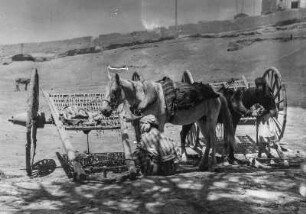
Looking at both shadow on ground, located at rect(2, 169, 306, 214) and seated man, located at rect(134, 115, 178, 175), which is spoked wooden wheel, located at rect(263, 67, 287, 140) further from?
seated man, located at rect(134, 115, 178, 175)

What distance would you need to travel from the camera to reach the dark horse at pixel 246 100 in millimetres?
7375

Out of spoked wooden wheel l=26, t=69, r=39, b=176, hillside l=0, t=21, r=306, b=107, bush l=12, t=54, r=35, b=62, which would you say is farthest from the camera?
bush l=12, t=54, r=35, b=62

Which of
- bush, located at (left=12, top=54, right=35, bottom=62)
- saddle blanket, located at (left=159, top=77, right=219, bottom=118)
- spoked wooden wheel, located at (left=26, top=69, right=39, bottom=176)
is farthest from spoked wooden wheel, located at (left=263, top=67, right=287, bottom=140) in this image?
bush, located at (left=12, top=54, right=35, bottom=62)

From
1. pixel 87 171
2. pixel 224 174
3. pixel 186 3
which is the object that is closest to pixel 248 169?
pixel 224 174

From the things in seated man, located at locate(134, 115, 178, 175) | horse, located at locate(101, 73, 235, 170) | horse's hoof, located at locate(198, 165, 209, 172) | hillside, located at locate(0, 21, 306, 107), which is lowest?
horse's hoof, located at locate(198, 165, 209, 172)

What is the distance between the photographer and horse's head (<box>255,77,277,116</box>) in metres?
7.36

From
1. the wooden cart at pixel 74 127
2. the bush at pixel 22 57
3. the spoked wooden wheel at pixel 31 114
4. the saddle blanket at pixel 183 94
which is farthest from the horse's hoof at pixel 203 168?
the bush at pixel 22 57

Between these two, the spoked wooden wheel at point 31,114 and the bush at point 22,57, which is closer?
the spoked wooden wheel at point 31,114

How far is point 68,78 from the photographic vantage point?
2477 centimetres

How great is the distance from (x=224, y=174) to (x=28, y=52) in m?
31.4

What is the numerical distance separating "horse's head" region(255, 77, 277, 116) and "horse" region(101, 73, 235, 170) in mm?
762

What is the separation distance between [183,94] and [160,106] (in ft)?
1.57

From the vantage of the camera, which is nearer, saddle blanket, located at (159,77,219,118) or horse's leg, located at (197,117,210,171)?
saddle blanket, located at (159,77,219,118)

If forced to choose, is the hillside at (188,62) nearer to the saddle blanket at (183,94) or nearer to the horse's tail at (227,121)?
the horse's tail at (227,121)
